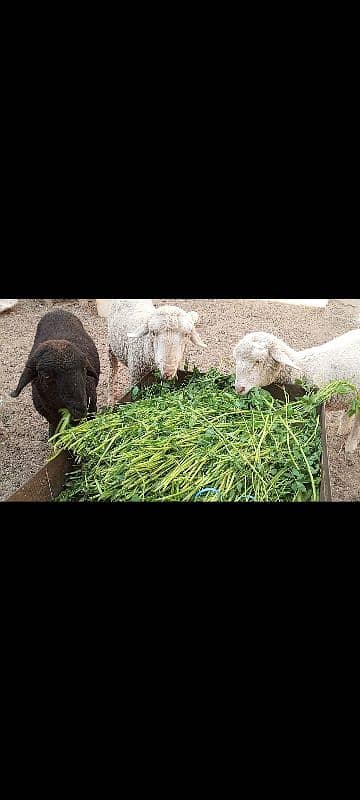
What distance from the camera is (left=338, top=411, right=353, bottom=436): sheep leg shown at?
7.82 ft

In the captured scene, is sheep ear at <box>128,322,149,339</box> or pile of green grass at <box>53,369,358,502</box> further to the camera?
sheep ear at <box>128,322,149,339</box>

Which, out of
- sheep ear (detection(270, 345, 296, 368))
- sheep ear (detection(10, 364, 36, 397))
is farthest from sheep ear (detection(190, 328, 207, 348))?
sheep ear (detection(10, 364, 36, 397))

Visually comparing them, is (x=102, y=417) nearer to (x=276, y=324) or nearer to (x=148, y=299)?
(x=148, y=299)

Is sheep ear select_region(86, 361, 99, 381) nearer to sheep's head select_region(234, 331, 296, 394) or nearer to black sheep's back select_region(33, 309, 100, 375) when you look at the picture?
black sheep's back select_region(33, 309, 100, 375)

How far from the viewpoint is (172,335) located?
97.8 inches

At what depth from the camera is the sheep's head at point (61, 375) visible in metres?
2.32

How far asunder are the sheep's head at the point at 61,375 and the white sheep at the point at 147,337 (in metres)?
0.23

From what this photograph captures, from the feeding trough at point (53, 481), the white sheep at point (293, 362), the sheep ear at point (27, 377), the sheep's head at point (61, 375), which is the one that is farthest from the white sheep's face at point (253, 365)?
the sheep ear at point (27, 377)

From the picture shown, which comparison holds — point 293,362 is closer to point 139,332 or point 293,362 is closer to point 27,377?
point 139,332

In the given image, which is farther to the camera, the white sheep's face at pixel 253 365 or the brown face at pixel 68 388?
the white sheep's face at pixel 253 365

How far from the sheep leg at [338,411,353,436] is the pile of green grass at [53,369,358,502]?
10cm

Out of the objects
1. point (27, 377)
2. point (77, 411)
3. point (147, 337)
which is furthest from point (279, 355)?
point (27, 377)

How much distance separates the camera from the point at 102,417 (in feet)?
7.82

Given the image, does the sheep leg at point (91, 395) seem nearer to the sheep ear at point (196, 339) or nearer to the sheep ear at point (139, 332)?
the sheep ear at point (139, 332)
